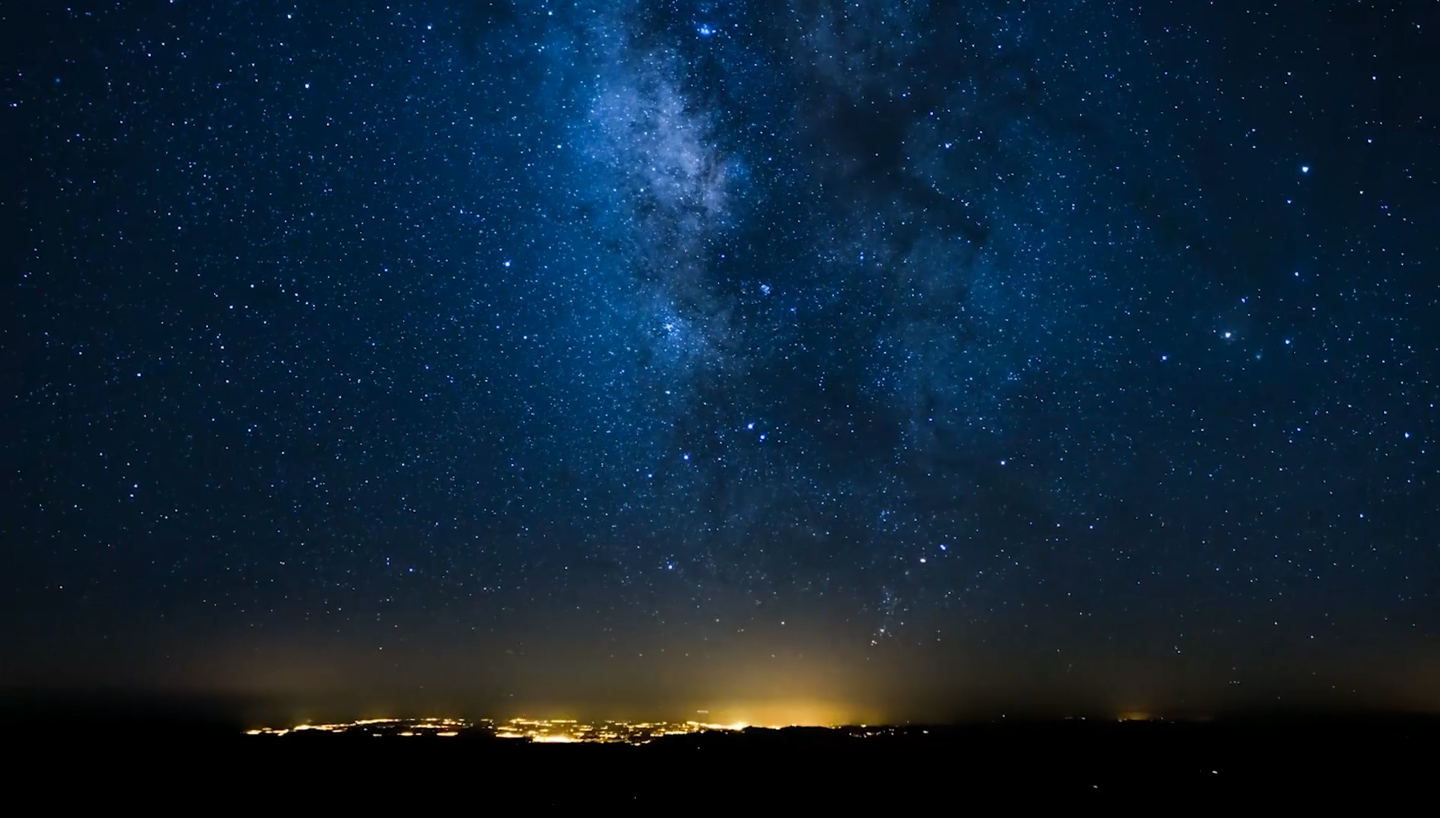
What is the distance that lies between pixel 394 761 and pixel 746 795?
50.0 ft

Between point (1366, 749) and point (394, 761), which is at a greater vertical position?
point (394, 761)

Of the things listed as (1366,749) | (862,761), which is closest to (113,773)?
(862,761)

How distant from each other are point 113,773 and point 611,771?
15834mm

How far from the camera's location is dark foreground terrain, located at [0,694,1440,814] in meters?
20.2

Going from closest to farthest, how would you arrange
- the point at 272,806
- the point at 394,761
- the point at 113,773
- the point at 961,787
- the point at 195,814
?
1. the point at 195,814
2. the point at 272,806
3. the point at 961,787
4. the point at 113,773
5. the point at 394,761

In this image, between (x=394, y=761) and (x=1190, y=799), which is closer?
(x=1190, y=799)

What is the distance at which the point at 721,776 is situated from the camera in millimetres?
25219

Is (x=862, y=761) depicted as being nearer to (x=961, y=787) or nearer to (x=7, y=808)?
(x=961, y=787)

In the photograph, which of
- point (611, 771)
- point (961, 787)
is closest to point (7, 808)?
point (611, 771)

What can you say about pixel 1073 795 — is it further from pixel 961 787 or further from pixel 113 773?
pixel 113 773

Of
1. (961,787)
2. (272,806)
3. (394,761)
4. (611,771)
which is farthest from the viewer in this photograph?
(394,761)

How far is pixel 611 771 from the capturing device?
26859 millimetres

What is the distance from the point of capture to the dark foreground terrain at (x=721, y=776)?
66.4 feet

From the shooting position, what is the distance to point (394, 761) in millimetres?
28906
